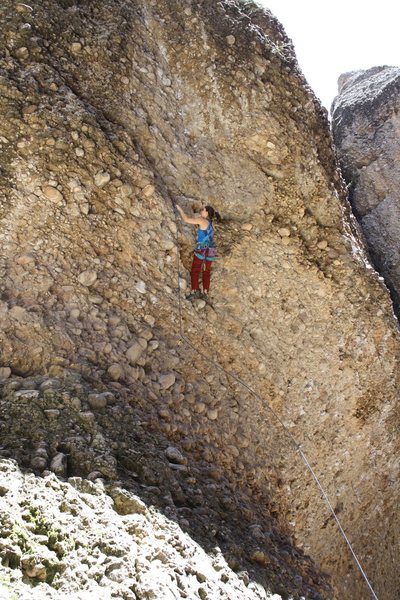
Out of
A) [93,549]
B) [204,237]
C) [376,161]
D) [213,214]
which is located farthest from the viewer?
[376,161]

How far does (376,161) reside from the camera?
12.3 m

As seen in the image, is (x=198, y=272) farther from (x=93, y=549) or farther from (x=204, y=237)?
(x=93, y=549)

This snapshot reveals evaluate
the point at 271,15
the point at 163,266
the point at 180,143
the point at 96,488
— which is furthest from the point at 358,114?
the point at 96,488

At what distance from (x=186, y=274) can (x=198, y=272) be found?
167mm

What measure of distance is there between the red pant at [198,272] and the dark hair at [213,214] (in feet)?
2.18

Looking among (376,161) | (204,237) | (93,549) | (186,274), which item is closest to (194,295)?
(186,274)

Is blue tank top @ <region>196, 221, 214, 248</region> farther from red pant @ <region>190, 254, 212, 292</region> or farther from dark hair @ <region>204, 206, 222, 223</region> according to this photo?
dark hair @ <region>204, 206, 222, 223</region>

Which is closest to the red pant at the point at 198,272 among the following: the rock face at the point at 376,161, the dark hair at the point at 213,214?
the dark hair at the point at 213,214

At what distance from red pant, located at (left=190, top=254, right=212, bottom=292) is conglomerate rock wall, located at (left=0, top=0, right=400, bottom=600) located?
202 millimetres

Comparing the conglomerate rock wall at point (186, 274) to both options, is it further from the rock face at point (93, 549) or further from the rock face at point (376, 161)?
the rock face at point (376, 161)

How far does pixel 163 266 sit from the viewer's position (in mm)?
6762

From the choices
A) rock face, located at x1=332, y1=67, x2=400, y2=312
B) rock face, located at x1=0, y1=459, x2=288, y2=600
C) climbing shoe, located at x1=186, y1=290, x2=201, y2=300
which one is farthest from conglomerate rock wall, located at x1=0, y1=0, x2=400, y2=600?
rock face, located at x1=332, y1=67, x2=400, y2=312

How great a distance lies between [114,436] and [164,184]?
12.0 ft

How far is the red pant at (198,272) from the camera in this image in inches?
275
